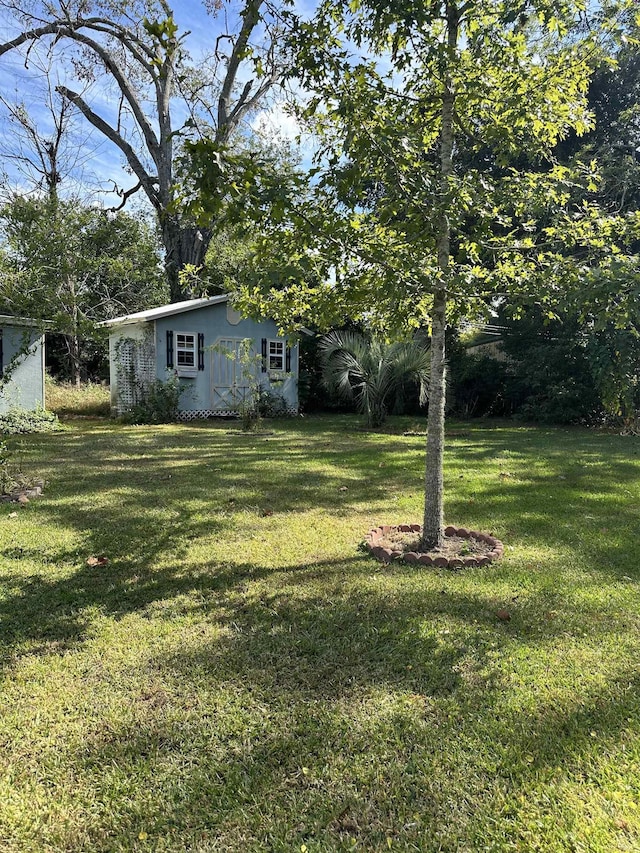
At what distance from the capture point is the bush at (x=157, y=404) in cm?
1422

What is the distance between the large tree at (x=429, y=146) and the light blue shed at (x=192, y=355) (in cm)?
1039

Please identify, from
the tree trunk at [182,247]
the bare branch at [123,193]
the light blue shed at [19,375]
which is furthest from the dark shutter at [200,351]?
the bare branch at [123,193]

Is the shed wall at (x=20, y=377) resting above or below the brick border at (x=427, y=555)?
above

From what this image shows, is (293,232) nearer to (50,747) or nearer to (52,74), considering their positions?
(50,747)

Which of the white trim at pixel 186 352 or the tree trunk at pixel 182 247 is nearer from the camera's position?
the white trim at pixel 186 352

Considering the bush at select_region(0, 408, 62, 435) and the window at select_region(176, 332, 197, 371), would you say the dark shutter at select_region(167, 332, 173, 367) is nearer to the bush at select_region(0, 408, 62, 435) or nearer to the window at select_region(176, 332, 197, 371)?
the window at select_region(176, 332, 197, 371)

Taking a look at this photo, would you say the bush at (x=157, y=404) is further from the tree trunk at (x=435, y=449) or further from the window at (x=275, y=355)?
the tree trunk at (x=435, y=449)

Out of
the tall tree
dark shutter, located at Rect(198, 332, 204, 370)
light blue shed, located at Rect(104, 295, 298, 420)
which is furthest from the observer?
dark shutter, located at Rect(198, 332, 204, 370)

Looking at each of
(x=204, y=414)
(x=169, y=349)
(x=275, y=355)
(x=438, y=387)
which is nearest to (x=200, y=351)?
(x=169, y=349)

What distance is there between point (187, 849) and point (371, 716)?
0.83 meters

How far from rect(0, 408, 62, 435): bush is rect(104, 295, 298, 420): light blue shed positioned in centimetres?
304

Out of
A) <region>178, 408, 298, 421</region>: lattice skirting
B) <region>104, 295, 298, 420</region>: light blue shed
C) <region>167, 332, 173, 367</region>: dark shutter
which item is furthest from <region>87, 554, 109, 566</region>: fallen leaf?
<region>167, 332, 173, 367</region>: dark shutter

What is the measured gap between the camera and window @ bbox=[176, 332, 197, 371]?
49.3ft

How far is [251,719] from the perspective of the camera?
2084mm
